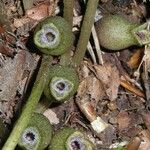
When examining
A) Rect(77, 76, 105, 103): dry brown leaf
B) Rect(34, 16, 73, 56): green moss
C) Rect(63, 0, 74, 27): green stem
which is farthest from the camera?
Rect(77, 76, 105, 103): dry brown leaf

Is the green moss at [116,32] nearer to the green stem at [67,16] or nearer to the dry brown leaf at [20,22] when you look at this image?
the green stem at [67,16]

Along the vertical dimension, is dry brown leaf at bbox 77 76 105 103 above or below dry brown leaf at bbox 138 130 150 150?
above

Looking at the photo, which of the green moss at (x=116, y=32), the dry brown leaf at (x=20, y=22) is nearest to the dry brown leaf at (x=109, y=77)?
the green moss at (x=116, y=32)

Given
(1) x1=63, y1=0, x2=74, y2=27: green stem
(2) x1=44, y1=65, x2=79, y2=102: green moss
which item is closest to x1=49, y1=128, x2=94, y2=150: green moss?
(2) x1=44, y1=65, x2=79, y2=102: green moss

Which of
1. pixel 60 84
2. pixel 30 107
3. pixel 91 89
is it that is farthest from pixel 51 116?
pixel 30 107

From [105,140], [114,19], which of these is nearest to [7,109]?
[105,140]

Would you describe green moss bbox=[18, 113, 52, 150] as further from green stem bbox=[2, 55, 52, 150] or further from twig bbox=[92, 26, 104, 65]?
twig bbox=[92, 26, 104, 65]

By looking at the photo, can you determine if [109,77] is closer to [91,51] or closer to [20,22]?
[91,51]
